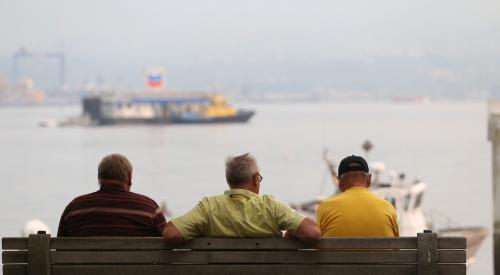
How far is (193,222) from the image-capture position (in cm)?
601

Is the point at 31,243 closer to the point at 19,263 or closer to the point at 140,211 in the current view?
the point at 19,263

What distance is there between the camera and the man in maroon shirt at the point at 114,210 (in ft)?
20.8

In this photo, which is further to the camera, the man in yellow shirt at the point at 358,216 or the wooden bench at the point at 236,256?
the man in yellow shirt at the point at 358,216

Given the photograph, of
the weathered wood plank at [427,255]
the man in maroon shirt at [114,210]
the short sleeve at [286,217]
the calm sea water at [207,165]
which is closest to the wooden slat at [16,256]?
the man in maroon shirt at [114,210]

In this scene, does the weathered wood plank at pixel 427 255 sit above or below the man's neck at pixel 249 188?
below

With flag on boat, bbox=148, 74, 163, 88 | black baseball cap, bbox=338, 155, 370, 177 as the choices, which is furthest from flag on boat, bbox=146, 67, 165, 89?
black baseball cap, bbox=338, 155, 370, 177

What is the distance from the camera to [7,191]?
5716 centimetres

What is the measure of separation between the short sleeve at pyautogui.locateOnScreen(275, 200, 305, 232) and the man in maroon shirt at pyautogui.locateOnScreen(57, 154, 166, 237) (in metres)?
0.64

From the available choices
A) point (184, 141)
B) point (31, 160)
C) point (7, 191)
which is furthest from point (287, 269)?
point (184, 141)

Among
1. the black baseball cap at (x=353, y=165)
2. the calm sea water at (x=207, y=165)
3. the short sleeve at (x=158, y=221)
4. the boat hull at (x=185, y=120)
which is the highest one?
the boat hull at (x=185, y=120)

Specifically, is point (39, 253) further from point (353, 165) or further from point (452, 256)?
point (452, 256)

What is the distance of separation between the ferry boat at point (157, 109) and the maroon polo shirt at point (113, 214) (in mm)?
132193

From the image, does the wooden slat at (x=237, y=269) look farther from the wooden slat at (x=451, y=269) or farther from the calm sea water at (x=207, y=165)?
the calm sea water at (x=207, y=165)

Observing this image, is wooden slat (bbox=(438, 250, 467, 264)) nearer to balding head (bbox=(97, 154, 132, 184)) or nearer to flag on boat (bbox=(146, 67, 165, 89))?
balding head (bbox=(97, 154, 132, 184))
